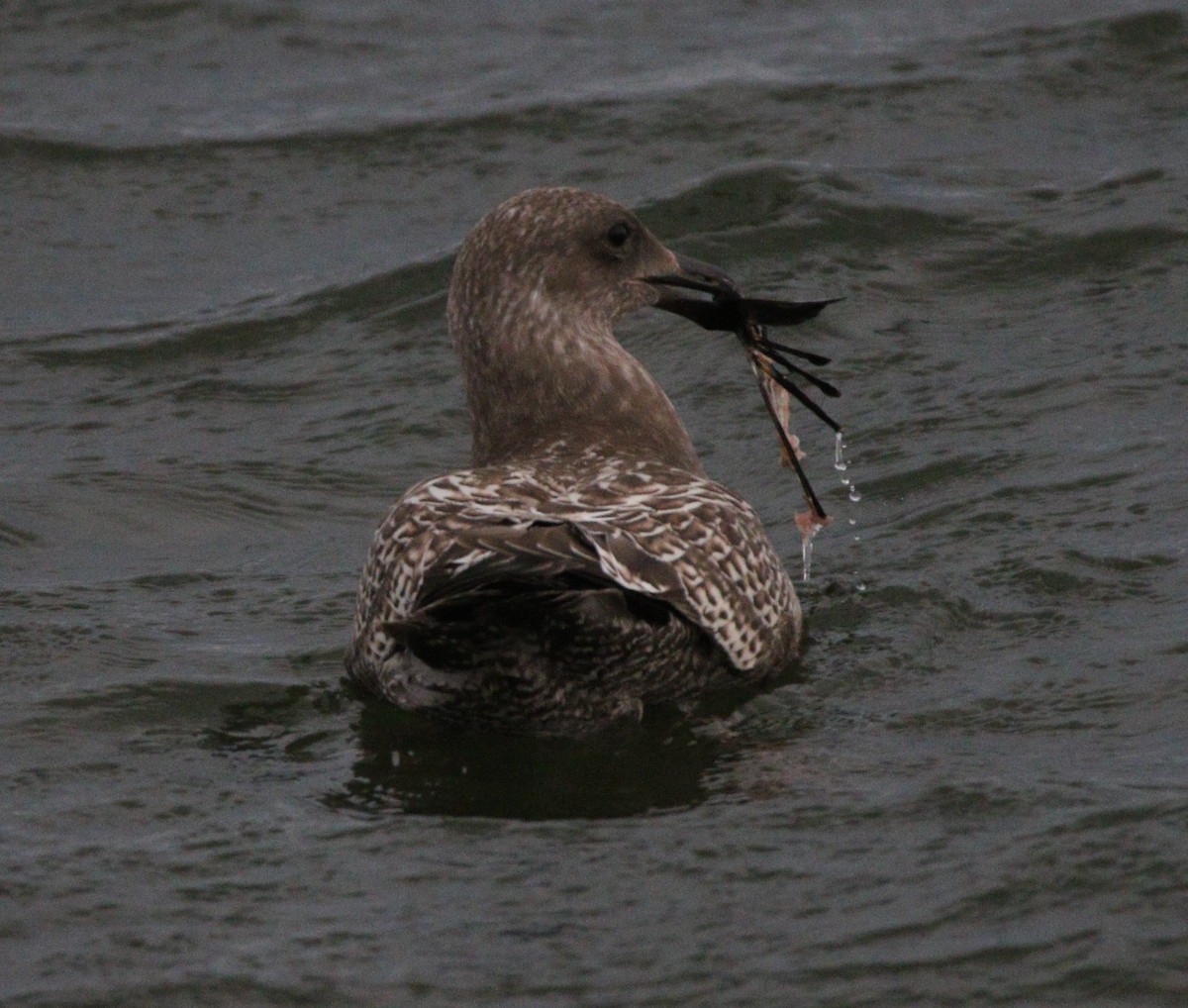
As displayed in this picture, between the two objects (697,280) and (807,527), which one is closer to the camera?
(807,527)

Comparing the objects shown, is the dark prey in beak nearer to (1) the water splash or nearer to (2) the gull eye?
(1) the water splash

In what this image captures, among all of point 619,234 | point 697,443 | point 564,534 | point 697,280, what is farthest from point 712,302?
point 564,534

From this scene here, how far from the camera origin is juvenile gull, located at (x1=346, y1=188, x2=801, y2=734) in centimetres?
574

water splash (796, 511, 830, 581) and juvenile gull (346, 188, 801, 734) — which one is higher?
juvenile gull (346, 188, 801, 734)

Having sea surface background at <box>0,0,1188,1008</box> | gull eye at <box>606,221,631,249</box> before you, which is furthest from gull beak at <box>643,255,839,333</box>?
sea surface background at <box>0,0,1188,1008</box>

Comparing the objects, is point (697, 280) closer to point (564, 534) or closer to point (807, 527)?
point (807, 527)

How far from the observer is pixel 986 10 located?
45.1 ft

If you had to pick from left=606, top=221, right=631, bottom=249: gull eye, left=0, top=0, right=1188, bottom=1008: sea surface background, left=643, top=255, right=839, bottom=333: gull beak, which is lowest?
left=0, top=0, right=1188, bottom=1008: sea surface background

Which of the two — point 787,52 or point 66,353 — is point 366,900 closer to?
point 66,353

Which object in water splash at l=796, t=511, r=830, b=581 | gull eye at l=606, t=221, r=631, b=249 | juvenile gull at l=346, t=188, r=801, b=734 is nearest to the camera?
juvenile gull at l=346, t=188, r=801, b=734

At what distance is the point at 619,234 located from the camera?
7.58 m

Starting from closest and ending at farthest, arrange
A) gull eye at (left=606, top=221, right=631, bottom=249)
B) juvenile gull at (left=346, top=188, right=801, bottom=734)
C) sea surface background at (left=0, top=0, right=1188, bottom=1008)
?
sea surface background at (left=0, top=0, right=1188, bottom=1008) < juvenile gull at (left=346, top=188, right=801, bottom=734) < gull eye at (left=606, top=221, right=631, bottom=249)

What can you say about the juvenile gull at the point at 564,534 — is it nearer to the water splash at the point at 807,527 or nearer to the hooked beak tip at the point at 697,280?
the hooked beak tip at the point at 697,280

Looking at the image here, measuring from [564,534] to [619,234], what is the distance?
2.22 m
